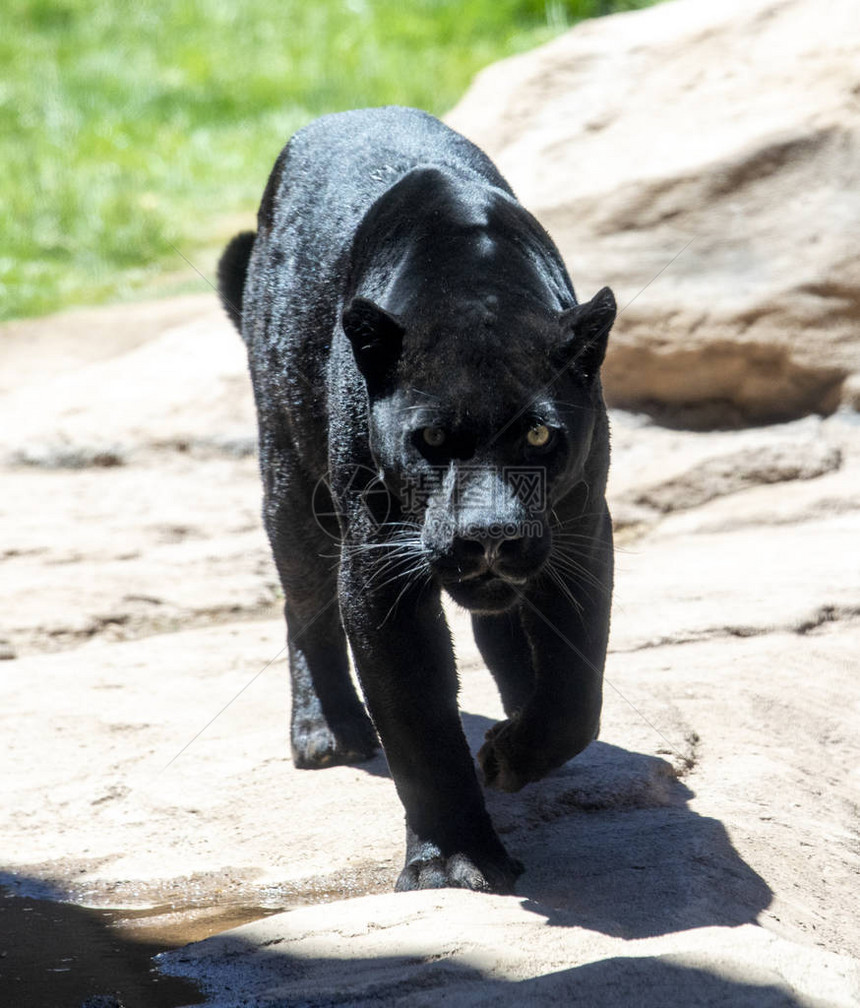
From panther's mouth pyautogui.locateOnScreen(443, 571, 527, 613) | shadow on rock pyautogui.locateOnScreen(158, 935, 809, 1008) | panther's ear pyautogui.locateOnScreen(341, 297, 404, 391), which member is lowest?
shadow on rock pyautogui.locateOnScreen(158, 935, 809, 1008)

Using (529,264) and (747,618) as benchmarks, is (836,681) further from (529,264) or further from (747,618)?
(529,264)

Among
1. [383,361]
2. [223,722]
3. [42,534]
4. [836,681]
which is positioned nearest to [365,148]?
[383,361]

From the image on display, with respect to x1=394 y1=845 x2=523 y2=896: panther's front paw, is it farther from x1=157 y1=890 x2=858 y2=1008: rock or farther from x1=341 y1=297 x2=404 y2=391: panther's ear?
x1=341 y1=297 x2=404 y2=391: panther's ear

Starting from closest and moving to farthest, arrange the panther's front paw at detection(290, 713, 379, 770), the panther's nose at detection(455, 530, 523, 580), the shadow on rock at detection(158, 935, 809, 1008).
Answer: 1. the shadow on rock at detection(158, 935, 809, 1008)
2. the panther's nose at detection(455, 530, 523, 580)
3. the panther's front paw at detection(290, 713, 379, 770)

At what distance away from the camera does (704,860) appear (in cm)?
380

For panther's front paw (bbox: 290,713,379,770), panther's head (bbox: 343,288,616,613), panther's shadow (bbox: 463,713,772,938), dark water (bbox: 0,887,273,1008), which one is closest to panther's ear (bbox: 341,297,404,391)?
panther's head (bbox: 343,288,616,613)

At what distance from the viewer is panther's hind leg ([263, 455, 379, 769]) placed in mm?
5027

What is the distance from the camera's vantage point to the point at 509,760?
3980 mm

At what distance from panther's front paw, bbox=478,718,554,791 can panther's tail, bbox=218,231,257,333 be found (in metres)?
2.29

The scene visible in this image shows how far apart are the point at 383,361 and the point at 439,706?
3.14ft

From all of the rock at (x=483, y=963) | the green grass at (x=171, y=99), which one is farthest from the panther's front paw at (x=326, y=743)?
the green grass at (x=171, y=99)

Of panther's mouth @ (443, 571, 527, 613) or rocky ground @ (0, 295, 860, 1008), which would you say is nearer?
rocky ground @ (0, 295, 860, 1008)

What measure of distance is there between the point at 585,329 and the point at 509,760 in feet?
4.04

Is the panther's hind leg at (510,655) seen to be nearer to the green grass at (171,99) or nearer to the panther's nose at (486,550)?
the panther's nose at (486,550)
